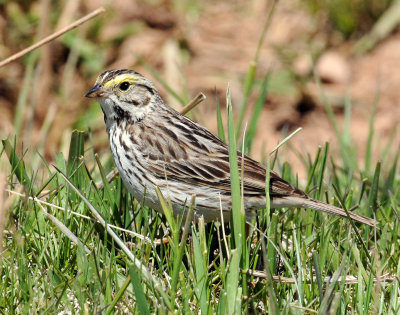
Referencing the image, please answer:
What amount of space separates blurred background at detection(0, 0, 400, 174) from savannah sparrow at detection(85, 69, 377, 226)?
4.35 metres

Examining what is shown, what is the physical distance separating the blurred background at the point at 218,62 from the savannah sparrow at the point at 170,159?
171 inches

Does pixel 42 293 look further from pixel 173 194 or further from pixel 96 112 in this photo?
pixel 96 112

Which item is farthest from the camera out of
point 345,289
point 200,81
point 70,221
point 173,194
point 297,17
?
point 297,17

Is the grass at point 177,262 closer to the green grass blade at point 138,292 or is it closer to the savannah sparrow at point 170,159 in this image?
the green grass blade at point 138,292

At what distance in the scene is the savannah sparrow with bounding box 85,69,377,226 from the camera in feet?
15.3

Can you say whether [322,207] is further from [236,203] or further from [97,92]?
[97,92]

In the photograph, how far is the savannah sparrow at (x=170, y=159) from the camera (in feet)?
15.3

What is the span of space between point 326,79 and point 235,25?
1.79m

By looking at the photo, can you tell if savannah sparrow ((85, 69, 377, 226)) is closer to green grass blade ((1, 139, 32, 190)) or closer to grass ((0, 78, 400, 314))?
grass ((0, 78, 400, 314))

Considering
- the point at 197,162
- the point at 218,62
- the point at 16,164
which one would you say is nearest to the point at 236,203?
the point at 197,162

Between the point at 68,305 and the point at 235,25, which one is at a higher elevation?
the point at 235,25

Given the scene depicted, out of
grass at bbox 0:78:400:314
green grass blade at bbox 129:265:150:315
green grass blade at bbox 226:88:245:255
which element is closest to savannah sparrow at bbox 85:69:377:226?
grass at bbox 0:78:400:314

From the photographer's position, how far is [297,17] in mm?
11453

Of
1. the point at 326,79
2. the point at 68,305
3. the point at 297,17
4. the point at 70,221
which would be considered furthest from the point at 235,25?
the point at 68,305
